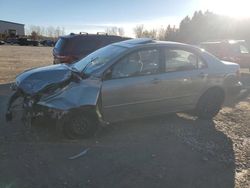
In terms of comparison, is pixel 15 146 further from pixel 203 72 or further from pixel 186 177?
pixel 203 72

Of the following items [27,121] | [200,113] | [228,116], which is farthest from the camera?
[228,116]

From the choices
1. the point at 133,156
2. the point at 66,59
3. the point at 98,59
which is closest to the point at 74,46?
the point at 66,59

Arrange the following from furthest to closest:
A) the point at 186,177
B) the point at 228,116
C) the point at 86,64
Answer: the point at 228,116 → the point at 86,64 → the point at 186,177

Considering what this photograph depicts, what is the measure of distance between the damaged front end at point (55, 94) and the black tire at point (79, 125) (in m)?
0.18

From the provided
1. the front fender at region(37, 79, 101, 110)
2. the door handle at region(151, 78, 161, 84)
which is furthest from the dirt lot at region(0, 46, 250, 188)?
the door handle at region(151, 78, 161, 84)

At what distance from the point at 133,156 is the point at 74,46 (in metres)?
7.14

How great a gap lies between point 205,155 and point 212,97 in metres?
2.24

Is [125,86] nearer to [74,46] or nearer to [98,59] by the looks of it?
[98,59]

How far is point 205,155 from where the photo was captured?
5320 millimetres

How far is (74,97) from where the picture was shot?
18.1 ft

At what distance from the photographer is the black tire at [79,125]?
18.2ft

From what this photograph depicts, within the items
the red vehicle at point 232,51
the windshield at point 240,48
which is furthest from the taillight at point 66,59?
the windshield at point 240,48

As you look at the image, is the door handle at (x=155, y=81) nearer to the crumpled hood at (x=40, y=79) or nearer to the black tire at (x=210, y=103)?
the black tire at (x=210, y=103)

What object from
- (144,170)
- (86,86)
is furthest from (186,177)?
(86,86)
